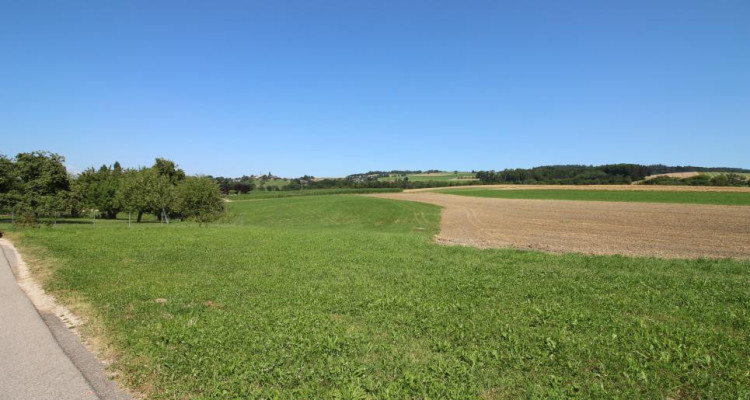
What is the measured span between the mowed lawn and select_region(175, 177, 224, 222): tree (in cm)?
2882

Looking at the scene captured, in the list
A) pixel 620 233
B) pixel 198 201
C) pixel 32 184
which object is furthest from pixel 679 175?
pixel 32 184

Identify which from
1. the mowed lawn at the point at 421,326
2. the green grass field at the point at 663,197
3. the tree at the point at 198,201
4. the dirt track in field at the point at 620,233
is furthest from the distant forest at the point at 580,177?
the mowed lawn at the point at 421,326

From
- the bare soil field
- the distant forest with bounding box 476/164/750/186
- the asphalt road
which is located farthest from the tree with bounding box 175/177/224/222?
the bare soil field

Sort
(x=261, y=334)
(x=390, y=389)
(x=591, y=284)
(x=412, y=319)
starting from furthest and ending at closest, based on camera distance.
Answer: (x=591, y=284), (x=412, y=319), (x=261, y=334), (x=390, y=389)

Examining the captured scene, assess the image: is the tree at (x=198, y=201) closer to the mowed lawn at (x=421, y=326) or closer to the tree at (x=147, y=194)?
the tree at (x=147, y=194)

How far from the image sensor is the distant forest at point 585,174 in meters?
114

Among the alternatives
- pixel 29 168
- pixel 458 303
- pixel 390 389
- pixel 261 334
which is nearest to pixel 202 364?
pixel 261 334

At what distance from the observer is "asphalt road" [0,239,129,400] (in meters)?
4.66

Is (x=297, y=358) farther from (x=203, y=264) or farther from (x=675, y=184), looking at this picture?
(x=675, y=184)

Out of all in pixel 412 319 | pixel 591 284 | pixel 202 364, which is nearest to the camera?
pixel 202 364

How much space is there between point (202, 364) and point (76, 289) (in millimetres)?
6662

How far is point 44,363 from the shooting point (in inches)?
213

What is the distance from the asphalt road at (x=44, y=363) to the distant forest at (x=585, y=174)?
12549cm

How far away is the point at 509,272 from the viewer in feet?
36.9
